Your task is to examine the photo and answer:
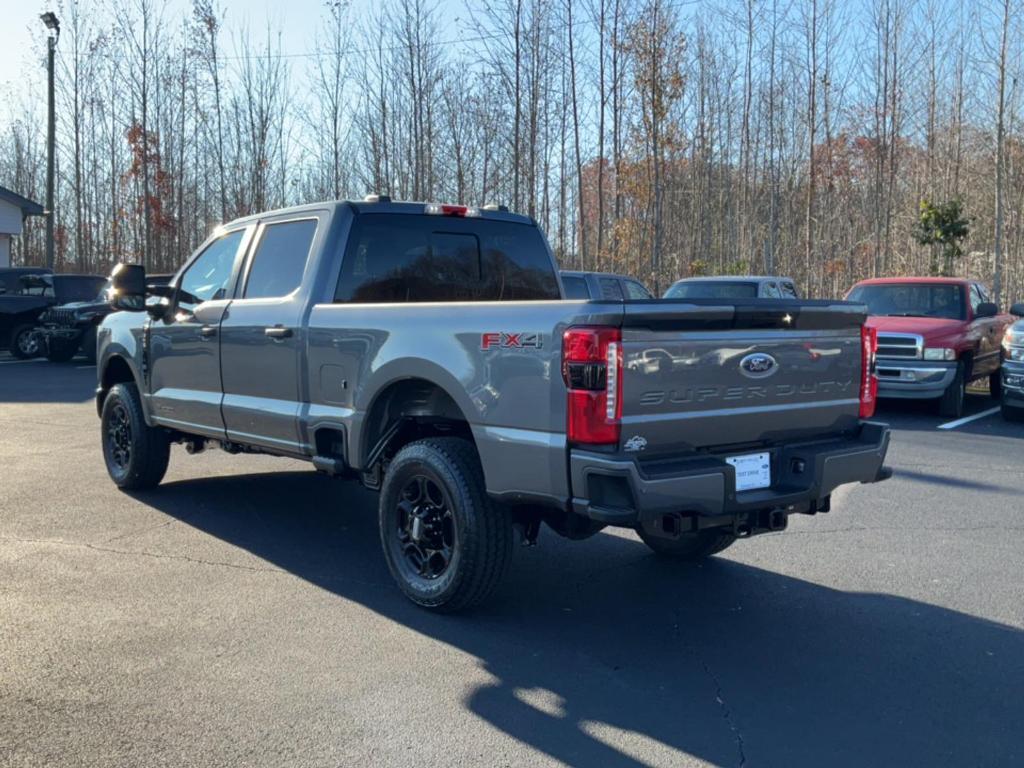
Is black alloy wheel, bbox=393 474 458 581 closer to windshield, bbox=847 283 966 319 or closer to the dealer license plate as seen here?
the dealer license plate

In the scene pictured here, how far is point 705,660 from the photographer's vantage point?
176 inches

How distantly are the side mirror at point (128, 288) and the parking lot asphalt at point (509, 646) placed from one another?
1469 millimetres

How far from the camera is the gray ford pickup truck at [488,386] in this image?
4191 millimetres

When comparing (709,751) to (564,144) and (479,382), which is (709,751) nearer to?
(479,382)

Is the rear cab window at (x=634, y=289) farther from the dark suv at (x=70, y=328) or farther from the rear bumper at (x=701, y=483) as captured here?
the rear bumper at (x=701, y=483)

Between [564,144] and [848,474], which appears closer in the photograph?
[848,474]

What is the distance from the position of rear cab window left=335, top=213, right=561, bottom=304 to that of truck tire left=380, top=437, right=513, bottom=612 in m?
1.25

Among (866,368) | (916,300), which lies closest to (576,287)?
(916,300)

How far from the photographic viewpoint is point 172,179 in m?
33.2

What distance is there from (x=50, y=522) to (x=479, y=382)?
12.5 feet

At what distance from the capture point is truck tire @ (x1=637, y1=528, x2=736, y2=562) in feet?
Answer: 19.1

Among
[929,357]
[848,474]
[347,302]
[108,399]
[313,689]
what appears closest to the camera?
[313,689]

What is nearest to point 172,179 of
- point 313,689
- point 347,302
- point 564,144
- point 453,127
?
point 453,127

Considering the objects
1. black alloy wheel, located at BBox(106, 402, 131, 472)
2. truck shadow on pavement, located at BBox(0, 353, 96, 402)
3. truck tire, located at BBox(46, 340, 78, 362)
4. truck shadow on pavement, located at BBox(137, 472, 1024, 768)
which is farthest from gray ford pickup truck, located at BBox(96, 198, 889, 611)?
truck tire, located at BBox(46, 340, 78, 362)
